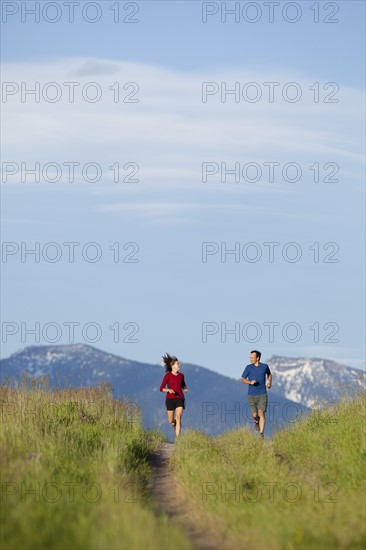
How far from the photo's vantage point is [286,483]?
15070 mm

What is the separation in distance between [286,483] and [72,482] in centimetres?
341

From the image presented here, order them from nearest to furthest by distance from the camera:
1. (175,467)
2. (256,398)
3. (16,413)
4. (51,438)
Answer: (51,438), (175,467), (16,413), (256,398)

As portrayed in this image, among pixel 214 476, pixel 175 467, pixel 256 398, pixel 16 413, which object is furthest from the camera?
pixel 256 398

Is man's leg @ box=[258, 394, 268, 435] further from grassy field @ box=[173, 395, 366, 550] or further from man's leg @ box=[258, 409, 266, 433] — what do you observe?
grassy field @ box=[173, 395, 366, 550]

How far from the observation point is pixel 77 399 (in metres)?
25.7

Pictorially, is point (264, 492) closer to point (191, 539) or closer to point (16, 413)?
point (191, 539)

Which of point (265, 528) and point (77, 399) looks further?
point (77, 399)

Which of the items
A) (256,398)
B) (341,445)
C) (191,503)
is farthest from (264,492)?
(256,398)

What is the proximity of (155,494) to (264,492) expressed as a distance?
2.13 m

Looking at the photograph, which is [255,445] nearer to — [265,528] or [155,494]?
[155,494]

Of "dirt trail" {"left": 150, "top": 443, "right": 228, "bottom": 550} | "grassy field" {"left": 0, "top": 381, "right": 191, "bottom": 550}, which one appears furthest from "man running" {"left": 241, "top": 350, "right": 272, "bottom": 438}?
"dirt trail" {"left": 150, "top": 443, "right": 228, "bottom": 550}

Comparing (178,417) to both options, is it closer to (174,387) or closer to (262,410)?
(174,387)

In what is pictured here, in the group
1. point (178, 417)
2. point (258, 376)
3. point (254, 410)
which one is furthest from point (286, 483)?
point (254, 410)

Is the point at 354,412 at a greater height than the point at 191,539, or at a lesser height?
greater
